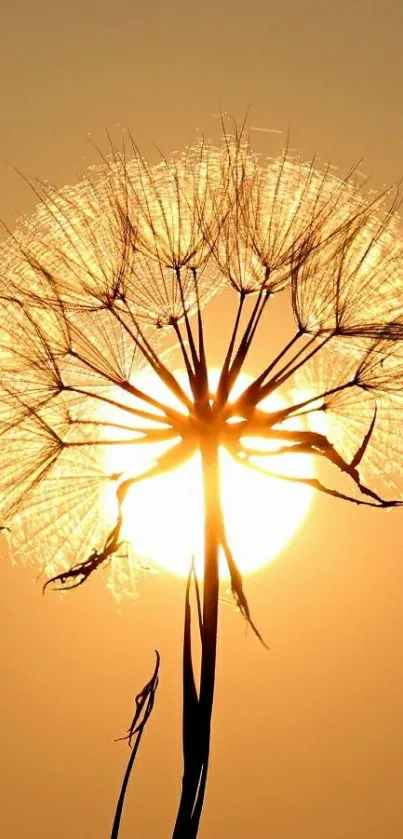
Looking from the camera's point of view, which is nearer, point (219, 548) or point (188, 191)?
point (219, 548)

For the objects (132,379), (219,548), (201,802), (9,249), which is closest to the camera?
(201,802)

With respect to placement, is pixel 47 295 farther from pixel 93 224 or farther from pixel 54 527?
pixel 54 527

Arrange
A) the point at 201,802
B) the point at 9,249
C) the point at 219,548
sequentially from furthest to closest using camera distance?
the point at 9,249
the point at 219,548
the point at 201,802

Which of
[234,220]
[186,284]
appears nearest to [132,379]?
[186,284]

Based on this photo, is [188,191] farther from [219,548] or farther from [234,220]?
[219,548]

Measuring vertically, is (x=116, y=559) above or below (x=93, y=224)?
below

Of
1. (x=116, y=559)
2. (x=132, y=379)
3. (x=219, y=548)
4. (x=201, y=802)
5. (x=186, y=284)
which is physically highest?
(x=186, y=284)

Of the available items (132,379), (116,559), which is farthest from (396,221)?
(116,559)
